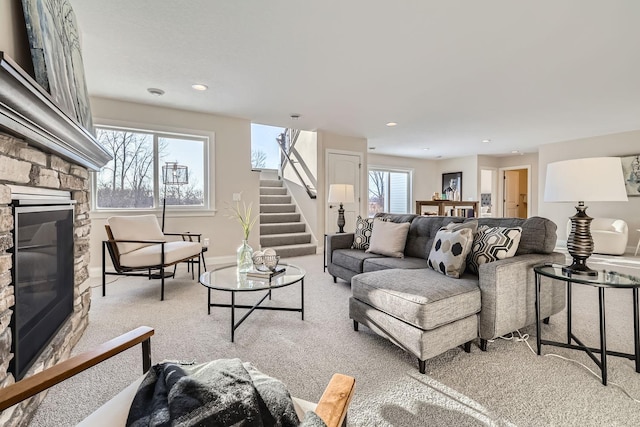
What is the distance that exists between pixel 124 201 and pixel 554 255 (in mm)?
4911

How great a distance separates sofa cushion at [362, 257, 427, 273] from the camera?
2.75 meters

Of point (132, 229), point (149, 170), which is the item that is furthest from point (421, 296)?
point (149, 170)

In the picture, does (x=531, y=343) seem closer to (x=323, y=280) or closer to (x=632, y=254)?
(x=323, y=280)

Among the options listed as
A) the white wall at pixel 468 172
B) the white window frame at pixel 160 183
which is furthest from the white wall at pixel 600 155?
the white window frame at pixel 160 183

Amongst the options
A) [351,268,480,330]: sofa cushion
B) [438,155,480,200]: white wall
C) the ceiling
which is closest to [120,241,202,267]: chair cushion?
the ceiling

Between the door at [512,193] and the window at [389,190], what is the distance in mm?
3188

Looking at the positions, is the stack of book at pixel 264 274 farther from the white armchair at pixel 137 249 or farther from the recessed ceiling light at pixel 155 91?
the recessed ceiling light at pixel 155 91

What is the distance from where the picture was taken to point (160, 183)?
447cm

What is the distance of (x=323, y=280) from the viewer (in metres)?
3.78

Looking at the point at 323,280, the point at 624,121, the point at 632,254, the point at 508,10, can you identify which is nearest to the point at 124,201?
the point at 323,280

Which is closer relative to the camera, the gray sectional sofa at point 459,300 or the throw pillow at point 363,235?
the gray sectional sofa at point 459,300

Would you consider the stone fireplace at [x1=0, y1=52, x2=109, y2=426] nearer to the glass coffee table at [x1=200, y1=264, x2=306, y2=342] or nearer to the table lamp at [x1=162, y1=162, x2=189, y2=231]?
the glass coffee table at [x1=200, y1=264, x2=306, y2=342]

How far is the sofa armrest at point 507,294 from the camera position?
1901mm

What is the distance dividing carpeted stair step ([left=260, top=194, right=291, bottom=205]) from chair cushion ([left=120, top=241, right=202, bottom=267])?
325 cm
